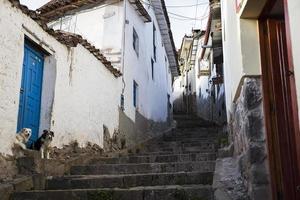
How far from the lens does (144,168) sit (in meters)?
6.48

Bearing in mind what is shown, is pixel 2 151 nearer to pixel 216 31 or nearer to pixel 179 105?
pixel 216 31

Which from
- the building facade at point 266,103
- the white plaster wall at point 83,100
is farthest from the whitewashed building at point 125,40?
the building facade at point 266,103

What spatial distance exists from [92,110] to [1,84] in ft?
10.8

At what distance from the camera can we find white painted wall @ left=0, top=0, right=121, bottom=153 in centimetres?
532

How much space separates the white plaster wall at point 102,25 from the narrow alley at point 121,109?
0.03m

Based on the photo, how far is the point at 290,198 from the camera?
11.6ft

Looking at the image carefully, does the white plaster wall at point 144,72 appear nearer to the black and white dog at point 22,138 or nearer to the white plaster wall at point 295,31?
the black and white dog at point 22,138

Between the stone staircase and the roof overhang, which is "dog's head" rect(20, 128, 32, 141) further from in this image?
the roof overhang

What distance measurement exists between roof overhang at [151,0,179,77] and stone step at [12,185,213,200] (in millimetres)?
11516

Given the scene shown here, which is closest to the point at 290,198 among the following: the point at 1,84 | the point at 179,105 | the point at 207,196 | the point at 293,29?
the point at 207,196

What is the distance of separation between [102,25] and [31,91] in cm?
470

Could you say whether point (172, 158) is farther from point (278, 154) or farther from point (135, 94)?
point (135, 94)

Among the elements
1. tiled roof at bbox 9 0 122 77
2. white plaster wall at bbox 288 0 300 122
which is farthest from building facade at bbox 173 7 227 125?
white plaster wall at bbox 288 0 300 122

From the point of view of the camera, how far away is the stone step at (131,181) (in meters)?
5.51
